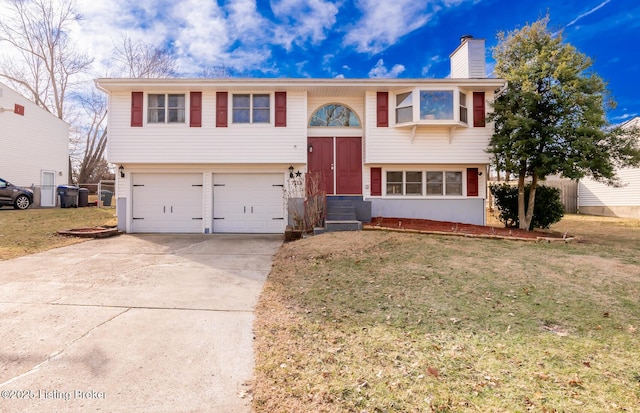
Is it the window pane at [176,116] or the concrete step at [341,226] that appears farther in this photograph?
the window pane at [176,116]

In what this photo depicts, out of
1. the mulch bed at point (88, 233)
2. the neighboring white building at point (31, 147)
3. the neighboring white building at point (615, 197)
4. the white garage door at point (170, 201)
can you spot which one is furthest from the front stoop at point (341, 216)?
the neighboring white building at point (31, 147)

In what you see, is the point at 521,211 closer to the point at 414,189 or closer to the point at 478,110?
the point at 414,189

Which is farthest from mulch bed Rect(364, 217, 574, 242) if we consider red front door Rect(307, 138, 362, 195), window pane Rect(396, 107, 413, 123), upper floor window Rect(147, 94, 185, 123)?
upper floor window Rect(147, 94, 185, 123)

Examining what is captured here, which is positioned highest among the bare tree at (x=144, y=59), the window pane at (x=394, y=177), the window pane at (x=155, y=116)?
the bare tree at (x=144, y=59)

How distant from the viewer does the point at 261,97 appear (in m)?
10.3

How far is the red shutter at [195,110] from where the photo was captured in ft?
33.4

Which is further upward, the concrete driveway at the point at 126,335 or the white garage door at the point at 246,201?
the white garage door at the point at 246,201

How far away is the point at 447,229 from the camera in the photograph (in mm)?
8914

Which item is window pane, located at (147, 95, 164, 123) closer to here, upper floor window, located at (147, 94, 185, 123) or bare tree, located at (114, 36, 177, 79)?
upper floor window, located at (147, 94, 185, 123)

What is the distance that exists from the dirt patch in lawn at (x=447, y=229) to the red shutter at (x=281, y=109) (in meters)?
4.41

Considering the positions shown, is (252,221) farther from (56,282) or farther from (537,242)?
(537,242)

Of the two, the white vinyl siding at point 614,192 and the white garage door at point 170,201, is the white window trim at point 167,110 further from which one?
the white vinyl siding at point 614,192

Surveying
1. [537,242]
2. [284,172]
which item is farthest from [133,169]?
[537,242]

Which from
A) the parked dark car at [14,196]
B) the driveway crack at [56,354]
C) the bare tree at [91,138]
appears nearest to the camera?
the driveway crack at [56,354]
